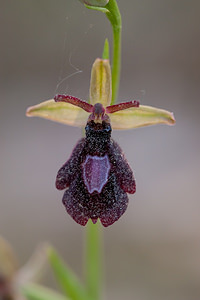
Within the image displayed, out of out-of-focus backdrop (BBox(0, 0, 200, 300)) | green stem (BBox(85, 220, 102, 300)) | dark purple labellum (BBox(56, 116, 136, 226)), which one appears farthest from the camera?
out-of-focus backdrop (BBox(0, 0, 200, 300))

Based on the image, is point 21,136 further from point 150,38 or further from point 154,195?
point 150,38

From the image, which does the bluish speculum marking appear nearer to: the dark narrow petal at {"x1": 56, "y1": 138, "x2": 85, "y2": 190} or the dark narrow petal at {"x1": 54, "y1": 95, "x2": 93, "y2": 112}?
the dark narrow petal at {"x1": 56, "y1": 138, "x2": 85, "y2": 190}

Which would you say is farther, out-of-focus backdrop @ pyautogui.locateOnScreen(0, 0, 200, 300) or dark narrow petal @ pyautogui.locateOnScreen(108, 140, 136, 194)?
out-of-focus backdrop @ pyautogui.locateOnScreen(0, 0, 200, 300)

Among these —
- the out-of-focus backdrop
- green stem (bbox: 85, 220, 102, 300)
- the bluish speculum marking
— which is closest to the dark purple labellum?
the bluish speculum marking

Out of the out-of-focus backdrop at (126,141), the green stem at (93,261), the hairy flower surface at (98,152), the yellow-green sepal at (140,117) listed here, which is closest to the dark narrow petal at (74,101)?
the hairy flower surface at (98,152)

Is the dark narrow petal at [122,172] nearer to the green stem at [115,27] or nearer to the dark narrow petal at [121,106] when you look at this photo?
the dark narrow petal at [121,106]

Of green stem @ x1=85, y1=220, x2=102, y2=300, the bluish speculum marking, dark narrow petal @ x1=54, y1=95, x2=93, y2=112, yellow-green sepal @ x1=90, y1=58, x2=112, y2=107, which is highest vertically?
yellow-green sepal @ x1=90, y1=58, x2=112, y2=107

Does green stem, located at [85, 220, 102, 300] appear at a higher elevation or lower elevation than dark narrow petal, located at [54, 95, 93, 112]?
lower

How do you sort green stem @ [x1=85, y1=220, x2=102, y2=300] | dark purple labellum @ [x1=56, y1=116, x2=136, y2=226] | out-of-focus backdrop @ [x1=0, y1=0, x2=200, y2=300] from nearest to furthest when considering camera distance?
1. dark purple labellum @ [x1=56, y1=116, x2=136, y2=226]
2. green stem @ [x1=85, y1=220, x2=102, y2=300]
3. out-of-focus backdrop @ [x1=0, y1=0, x2=200, y2=300]
